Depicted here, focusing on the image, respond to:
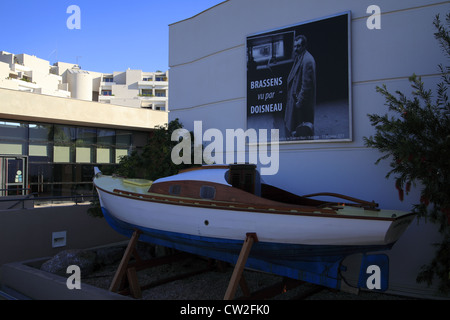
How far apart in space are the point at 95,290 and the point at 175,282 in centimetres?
211

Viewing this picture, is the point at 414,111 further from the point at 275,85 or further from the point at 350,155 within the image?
the point at 275,85

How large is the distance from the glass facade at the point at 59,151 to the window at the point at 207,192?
9594 mm

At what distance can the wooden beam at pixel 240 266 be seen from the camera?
4.73 m

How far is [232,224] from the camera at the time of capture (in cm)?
516

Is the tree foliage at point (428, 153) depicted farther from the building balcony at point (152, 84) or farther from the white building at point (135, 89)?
the building balcony at point (152, 84)

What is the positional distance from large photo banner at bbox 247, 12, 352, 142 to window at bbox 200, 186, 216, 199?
98.7 inches

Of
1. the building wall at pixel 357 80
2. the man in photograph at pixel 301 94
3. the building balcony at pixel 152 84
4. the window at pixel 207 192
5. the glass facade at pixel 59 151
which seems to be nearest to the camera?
the window at pixel 207 192

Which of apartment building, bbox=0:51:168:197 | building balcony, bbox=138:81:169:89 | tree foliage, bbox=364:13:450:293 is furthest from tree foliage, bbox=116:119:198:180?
building balcony, bbox=138:81:169:89

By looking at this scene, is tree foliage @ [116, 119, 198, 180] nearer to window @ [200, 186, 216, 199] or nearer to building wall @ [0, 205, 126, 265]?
building wall @ [0, 205, 126, 265]

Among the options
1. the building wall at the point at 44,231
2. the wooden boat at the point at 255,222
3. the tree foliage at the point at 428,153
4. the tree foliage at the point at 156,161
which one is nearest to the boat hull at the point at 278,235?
the wooden boat at the point at 255,222

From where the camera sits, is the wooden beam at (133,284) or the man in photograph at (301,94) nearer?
the wooden beam at (133,284)

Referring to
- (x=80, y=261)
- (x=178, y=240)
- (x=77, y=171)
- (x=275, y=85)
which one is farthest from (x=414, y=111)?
(x=77, y=171)

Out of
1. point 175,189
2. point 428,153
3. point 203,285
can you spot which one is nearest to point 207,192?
point 175,189

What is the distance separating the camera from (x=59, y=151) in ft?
54.0
